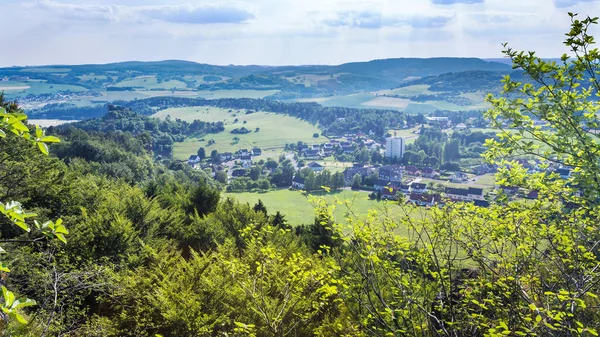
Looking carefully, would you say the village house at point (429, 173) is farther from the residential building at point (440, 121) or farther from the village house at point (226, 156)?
the residential building at point (440, 121)

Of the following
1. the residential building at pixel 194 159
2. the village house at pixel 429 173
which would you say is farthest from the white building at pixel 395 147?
the residential building at pixel 194 159

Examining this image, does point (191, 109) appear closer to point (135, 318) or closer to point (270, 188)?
point (270, 188)

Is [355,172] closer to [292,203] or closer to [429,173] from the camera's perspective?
[429,173]

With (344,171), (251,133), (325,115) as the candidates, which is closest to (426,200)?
(344,171)

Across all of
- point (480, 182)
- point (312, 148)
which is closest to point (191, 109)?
point (312, 148)

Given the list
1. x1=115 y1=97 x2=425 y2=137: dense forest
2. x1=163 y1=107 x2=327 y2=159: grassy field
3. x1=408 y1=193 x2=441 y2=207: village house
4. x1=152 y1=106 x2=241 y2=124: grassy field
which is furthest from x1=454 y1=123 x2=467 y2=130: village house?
x1=408 y1=193 x2=441 y2=207: village house

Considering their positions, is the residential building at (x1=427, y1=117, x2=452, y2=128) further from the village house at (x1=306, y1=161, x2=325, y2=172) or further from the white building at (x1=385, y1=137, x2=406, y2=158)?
the village house at (x1=306, y1=161, x2=325, y2=172)
